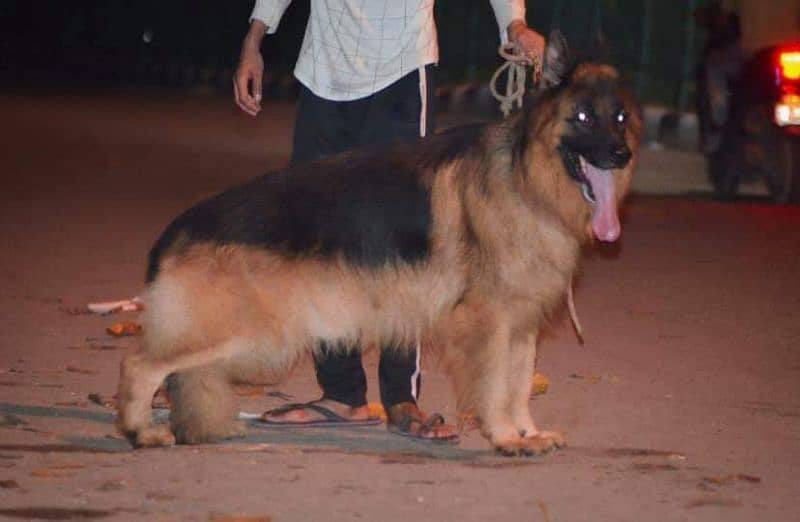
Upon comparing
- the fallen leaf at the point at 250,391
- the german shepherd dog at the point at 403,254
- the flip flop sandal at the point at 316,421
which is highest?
the german shepherd dog at the point at 403,254

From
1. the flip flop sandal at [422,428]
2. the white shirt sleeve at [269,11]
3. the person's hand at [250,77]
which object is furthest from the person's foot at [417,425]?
the white shirt sleeve at [269,11]

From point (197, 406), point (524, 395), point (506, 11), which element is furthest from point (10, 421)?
point (506, 11)

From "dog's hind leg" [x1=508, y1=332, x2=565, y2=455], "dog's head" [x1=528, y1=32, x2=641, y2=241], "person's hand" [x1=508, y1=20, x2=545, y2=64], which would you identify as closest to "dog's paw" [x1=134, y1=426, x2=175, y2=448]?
"dog's hind leg" [x1=508, y1=332, x2=565, y2=455]

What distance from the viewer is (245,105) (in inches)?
264

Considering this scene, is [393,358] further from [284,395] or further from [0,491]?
[0,491]

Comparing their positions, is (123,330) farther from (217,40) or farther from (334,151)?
(217,40)

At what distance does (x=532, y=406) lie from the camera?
22.9 feet

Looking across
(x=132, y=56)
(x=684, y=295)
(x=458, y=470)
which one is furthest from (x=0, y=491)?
(x=132, y=56)

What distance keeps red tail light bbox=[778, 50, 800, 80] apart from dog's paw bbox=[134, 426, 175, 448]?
931 cm

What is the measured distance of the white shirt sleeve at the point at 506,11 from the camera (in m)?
6.68

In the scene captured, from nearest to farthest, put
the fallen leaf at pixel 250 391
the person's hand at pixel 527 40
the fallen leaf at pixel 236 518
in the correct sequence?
the fallen leaf at pixel 236 518, the person's hand at pixel 527 40, the fallen leaf at pixel 250 391

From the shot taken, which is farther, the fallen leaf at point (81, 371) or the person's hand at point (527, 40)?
the fallen leaf at point (81, 371)

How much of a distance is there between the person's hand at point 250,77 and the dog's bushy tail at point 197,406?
1.21 meters

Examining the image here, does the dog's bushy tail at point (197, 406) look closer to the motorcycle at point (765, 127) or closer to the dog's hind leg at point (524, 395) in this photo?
the dog's hind leg at point (524, 395)
